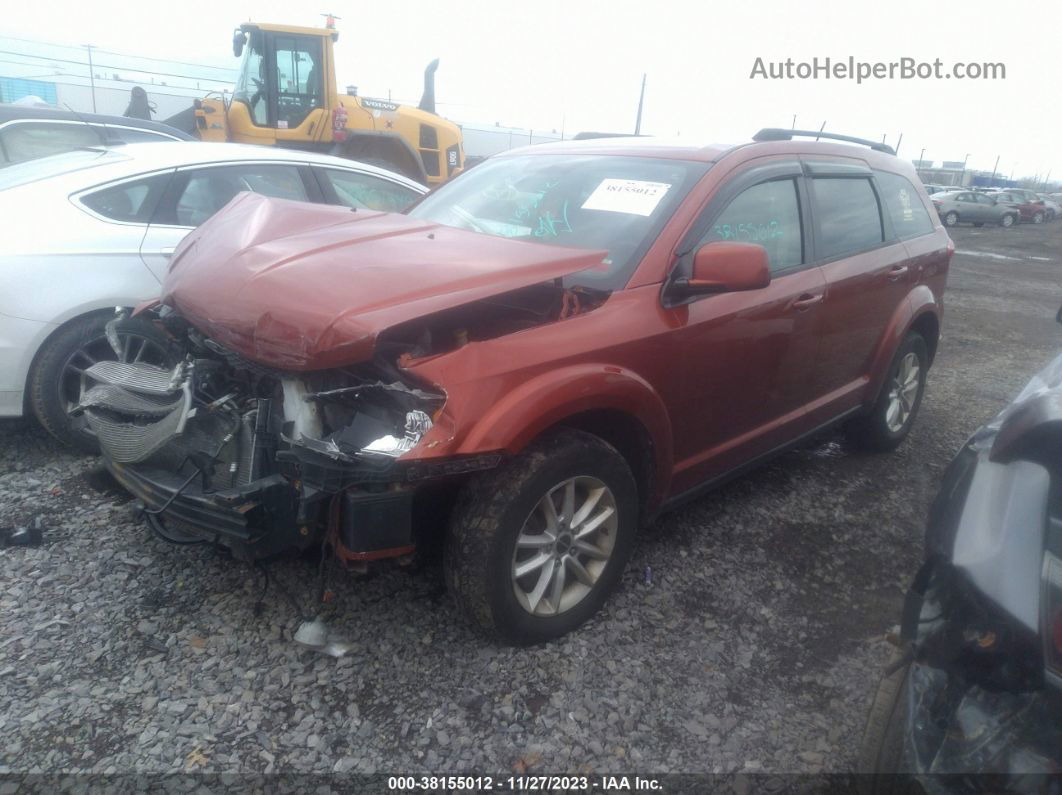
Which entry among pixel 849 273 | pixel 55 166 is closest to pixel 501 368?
pixel 849 273

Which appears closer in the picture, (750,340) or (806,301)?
(750,340)

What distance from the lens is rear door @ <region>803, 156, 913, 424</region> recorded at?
3.75m

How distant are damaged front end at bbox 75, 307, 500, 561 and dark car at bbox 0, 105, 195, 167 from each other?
6.29 m

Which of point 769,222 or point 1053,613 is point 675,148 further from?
point 1053,613

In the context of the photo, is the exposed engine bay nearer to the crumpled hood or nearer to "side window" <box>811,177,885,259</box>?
the crumpled hood

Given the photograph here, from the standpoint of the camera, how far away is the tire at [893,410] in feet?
14.8

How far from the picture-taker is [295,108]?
1145 cm

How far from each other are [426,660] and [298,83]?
35.4ft

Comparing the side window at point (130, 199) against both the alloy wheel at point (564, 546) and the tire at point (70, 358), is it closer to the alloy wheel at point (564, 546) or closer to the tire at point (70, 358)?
the tire at point (70, 358)

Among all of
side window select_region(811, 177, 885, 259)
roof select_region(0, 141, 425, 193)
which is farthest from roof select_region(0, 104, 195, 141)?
side window select_region(811, 177, 885, 259)

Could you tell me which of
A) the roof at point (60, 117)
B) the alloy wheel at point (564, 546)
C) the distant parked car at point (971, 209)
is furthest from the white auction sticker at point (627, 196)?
the distant parked car at point (971, 209)

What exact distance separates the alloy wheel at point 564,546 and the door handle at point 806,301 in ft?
4.39

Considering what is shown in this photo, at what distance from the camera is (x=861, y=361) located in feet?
13.6

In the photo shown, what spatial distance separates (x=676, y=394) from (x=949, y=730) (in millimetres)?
1564
